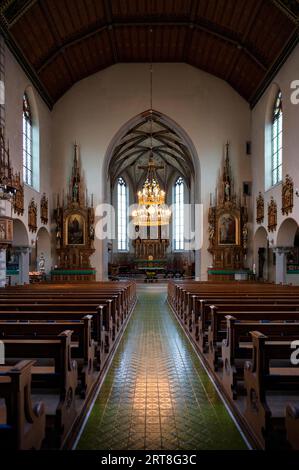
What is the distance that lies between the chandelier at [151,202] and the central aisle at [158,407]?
1635 centimetres

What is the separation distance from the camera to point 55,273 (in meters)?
24.5

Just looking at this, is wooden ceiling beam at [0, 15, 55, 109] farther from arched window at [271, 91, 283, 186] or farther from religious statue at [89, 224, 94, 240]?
arched window at [271, 91, 283, 186]

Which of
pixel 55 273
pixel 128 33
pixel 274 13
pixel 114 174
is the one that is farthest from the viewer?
pixel 114 174

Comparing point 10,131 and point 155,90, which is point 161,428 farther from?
point 155,90

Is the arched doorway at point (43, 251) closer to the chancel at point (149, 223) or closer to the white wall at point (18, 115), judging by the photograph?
the chancel at point (149, 223)

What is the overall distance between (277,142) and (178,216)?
64.1 ft

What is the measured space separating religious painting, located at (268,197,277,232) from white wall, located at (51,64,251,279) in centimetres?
497

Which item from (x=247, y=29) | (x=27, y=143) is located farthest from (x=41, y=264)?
(x=247, y=29)

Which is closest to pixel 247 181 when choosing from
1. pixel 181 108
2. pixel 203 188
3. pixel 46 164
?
pixel 203 188

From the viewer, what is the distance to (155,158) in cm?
3912

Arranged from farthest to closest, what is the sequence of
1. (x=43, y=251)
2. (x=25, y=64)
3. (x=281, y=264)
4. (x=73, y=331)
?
(x=43, y=251), (x=281, y=264), (x=25, y=64), (x=73, y=331)

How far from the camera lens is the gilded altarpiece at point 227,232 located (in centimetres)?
2509

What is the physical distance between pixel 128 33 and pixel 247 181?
11.2 metres

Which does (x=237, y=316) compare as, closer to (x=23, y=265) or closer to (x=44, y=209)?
(x=23, y=265)
